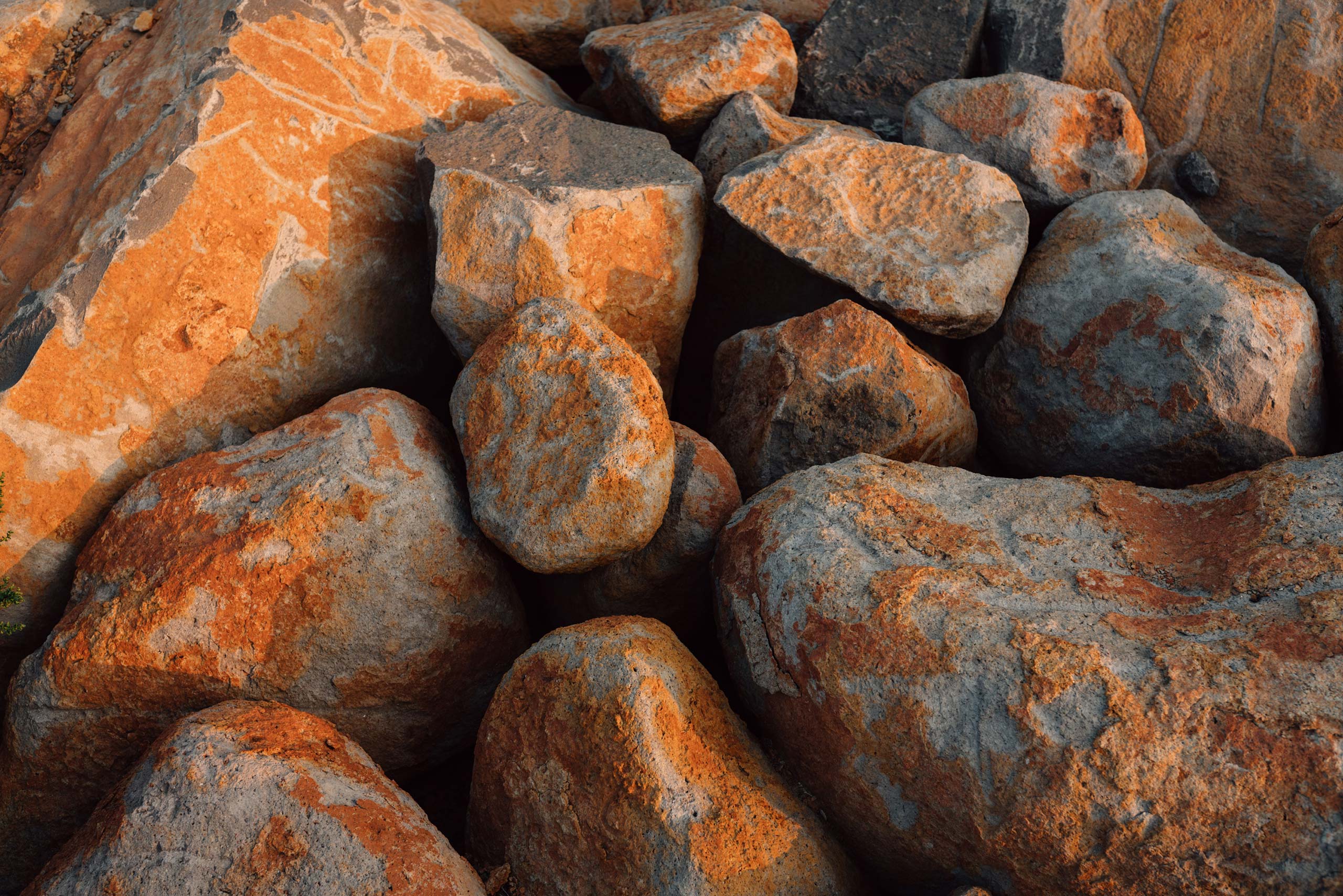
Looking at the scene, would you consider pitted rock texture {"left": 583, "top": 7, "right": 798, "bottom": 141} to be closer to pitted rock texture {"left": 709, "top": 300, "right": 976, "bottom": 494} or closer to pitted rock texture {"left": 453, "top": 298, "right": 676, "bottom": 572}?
pitted rock texture {"left": 709, "top": 300, "right": 976, "bottom": 494}

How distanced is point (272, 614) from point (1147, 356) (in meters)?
2.48

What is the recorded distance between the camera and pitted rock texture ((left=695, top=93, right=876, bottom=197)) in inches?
132

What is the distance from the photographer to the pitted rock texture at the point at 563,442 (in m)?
2.38

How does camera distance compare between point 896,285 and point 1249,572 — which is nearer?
point 1249,572

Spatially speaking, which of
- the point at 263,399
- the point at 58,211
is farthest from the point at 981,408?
the point at 58,211

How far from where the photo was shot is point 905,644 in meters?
2.01

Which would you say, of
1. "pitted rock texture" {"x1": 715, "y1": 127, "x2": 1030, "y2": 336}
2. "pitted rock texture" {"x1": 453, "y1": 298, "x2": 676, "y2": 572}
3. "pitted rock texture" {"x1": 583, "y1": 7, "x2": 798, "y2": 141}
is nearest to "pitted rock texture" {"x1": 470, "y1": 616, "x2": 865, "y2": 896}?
"pitted rock texture" {"x1": 453, "y1": 298, "x2": 676, "y2": 572}

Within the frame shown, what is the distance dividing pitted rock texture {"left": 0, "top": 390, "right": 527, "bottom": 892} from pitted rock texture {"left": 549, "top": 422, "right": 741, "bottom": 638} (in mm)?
301

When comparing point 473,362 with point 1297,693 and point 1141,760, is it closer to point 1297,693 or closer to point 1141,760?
point 1141,760

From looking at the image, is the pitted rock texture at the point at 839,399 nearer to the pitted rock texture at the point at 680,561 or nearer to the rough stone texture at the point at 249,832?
the pitted rock texture at the point at 680,561

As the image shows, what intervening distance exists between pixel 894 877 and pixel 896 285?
5.29 feet

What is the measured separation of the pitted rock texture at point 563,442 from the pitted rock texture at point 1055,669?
29 centimetres

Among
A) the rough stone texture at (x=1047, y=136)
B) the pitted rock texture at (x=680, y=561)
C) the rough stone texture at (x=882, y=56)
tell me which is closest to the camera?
the pitted rock texture at (x=680, y=561)

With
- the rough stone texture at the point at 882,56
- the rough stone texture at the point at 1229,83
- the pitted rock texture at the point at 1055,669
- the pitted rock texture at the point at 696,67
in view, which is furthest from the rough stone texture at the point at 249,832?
the rough stone texture at the point at 1229,83
